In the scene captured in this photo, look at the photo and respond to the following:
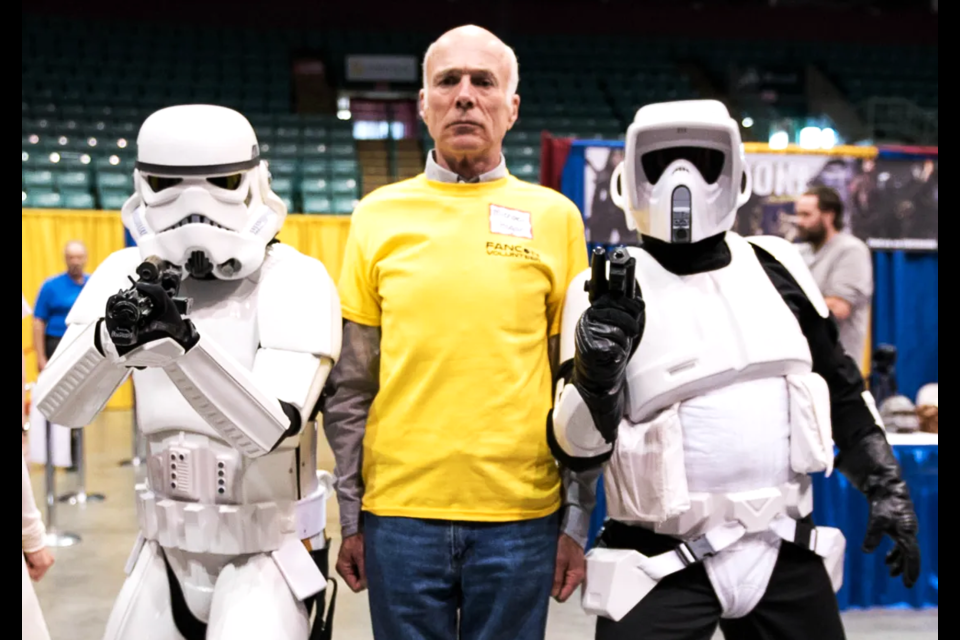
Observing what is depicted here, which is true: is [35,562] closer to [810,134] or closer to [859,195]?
[859,195]

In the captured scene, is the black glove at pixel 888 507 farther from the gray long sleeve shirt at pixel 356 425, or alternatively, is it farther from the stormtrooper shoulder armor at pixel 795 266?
the gray long sleeve shirt at pixel 356 425

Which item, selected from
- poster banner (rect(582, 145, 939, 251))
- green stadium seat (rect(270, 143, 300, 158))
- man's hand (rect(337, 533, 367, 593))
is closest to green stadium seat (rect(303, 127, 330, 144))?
green stadium seat (rect(270, 143, 300, 158))

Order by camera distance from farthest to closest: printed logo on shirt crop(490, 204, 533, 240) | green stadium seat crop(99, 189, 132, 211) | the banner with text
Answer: the banner with text, green stadium seat crop(99, 189, 132, 211), printed logo on shirt crop(490, 204, 533, 240)

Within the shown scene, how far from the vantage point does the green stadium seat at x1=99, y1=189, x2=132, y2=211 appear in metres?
10.2

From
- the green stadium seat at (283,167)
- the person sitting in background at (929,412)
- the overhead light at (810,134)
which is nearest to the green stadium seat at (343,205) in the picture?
the green stadium seat at (283,167)

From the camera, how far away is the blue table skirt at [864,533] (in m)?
4.16

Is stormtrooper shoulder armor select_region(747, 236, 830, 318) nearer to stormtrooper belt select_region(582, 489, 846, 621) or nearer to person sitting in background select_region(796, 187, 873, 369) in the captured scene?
stormtrooper belt select_region(582, 489, 846, 621)

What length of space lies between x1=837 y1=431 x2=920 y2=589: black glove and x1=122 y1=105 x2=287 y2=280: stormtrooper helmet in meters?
1.40

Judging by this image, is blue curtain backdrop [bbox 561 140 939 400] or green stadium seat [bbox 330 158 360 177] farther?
green stadium seat [bbox 330 158 360 177]

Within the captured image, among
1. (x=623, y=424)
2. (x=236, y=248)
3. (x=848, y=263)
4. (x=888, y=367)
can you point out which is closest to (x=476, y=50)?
(x=236, y=248)

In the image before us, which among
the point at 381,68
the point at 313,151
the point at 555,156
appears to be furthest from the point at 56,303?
the point at 381,68

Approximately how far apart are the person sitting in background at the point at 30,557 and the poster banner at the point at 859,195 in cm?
418

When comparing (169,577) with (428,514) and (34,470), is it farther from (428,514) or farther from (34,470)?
(34,470)

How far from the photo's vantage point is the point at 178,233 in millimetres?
1988
